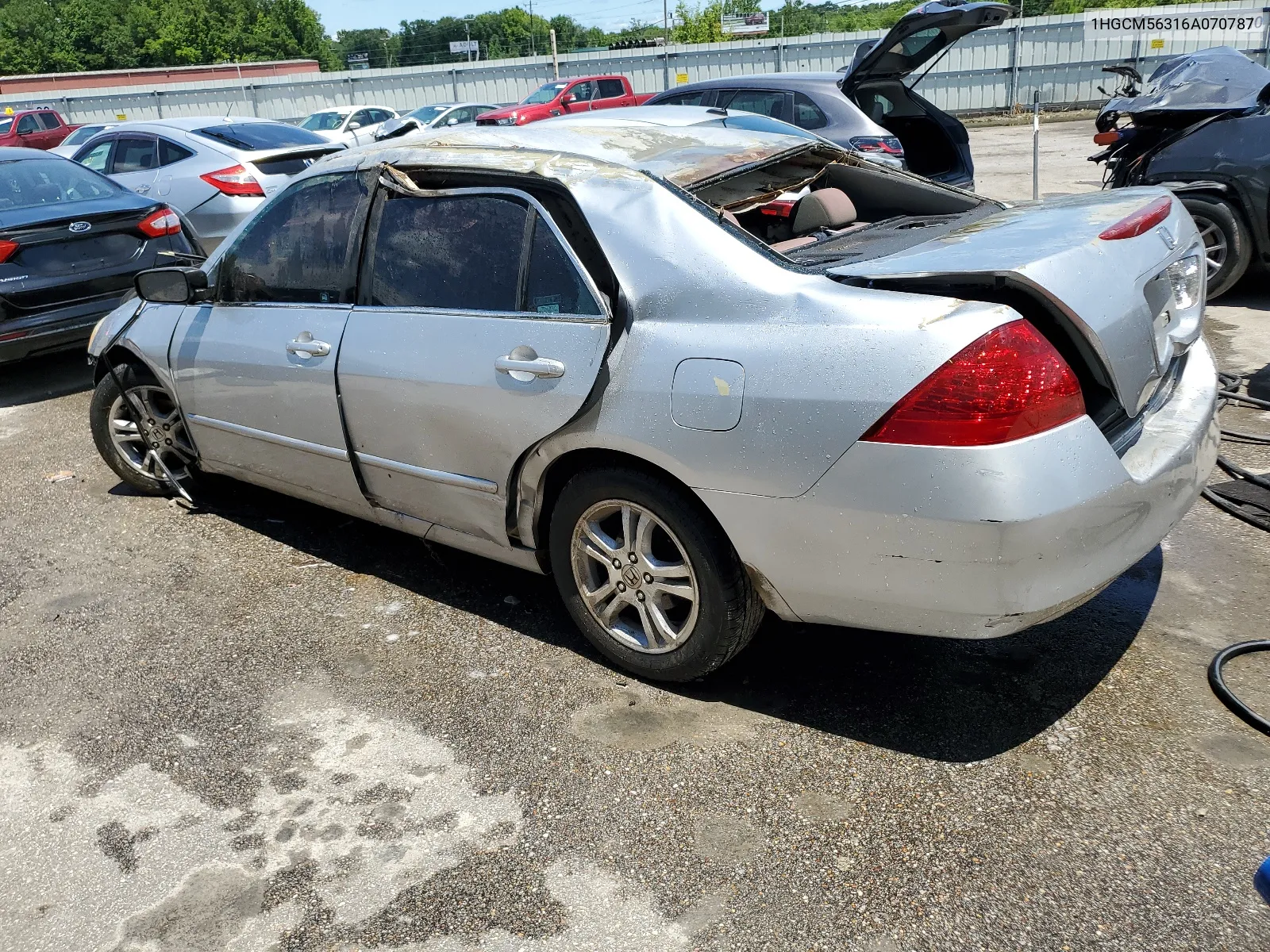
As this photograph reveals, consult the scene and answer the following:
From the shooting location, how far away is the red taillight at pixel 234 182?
9.85 m

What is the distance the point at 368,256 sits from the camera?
3.62 m

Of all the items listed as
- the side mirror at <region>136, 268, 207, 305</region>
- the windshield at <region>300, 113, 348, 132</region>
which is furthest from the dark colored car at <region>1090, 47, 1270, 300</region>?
the windshield at <region>300, 113, 348, 132</region>

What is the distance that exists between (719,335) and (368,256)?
1537 mm

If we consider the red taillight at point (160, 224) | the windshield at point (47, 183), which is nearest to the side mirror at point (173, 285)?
the red taillight at point (160, 224)

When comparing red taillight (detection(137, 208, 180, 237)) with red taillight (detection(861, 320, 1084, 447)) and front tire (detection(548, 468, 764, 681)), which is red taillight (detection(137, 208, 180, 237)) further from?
red taillight (detection(861, 320, 1084, 447))

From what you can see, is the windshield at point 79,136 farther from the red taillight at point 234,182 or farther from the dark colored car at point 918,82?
the dark colored car at point 918,82

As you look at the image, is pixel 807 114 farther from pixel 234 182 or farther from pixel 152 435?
pixel 152 435

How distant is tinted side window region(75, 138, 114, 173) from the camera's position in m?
11.2

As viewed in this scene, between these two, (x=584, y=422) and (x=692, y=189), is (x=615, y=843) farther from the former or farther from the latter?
(x=692, y=189)

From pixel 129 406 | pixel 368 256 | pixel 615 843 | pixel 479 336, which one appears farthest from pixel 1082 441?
pixel 129 406

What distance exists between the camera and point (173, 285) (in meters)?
4.27

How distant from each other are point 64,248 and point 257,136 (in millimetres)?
4425

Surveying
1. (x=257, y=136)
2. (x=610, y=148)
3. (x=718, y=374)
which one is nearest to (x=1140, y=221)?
(x=718, y=374)

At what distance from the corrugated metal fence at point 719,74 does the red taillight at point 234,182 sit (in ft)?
60.5
